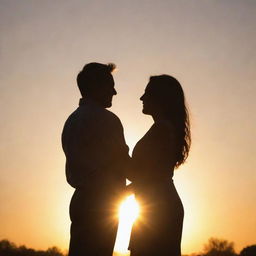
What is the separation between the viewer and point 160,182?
7500 mm

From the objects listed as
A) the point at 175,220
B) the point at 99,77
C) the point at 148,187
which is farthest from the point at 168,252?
the point at 99,77

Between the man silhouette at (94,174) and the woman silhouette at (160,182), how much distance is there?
30 centimetres

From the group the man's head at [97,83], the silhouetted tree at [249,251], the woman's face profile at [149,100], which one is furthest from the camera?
the silhouetted tree at [249,251]

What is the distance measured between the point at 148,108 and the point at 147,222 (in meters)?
1.72

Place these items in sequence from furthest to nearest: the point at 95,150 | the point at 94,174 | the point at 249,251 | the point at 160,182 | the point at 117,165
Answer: the point at 249,251, the point at 160,182, the point at 117,165, the point at 95,150, the point at 94,174

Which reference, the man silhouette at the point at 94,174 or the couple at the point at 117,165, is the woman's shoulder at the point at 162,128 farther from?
the man silhouette at the point at 94,174

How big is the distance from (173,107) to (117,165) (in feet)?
4.11

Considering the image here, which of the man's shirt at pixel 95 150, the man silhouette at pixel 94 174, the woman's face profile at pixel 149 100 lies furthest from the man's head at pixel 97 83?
the woman's face profile at pixel 149 100

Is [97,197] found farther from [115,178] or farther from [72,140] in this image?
[72,140]

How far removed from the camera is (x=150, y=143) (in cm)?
754

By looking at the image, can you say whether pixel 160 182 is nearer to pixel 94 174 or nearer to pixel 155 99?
pixel 94 174

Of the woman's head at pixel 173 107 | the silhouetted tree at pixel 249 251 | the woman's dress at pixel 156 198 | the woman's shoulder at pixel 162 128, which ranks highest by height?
the silhouetted tree at pixel 249 251

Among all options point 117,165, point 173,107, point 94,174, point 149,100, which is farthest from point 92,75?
point 94,174

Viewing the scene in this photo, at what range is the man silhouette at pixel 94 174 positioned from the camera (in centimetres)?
707
